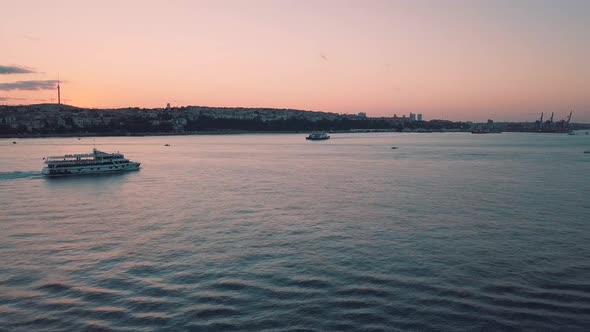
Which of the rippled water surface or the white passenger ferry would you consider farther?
the white passenger ferry

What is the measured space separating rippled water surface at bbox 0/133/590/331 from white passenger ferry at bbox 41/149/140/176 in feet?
43.0

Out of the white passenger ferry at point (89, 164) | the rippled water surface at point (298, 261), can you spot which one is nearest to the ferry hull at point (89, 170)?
the white passenger ferry at point (89, 164)

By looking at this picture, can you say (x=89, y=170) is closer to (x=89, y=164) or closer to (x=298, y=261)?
(x=89, y=164)

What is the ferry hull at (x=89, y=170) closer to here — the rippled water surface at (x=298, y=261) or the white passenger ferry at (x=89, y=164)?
the white passenger ferry at (x=89, y=164)

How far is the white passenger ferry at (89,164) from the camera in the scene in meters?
40.2

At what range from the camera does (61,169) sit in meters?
39.7

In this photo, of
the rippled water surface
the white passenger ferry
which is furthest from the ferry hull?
the rippled water surface

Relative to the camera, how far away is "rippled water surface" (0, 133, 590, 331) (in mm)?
10078

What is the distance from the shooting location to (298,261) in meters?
13.8

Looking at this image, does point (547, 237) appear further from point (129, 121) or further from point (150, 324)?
point (129, 121)

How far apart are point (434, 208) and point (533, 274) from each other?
9670 millimetres

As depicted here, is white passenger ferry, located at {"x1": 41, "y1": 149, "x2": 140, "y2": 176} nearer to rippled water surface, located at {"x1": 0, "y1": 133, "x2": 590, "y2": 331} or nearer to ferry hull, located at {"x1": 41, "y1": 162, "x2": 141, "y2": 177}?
ferry hull, located at {"x1": 41, "y1": 162, "x2": 141, "y2": 177}

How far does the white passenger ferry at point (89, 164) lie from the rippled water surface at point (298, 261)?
13.1 metres

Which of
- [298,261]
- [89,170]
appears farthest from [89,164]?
[298,261]
